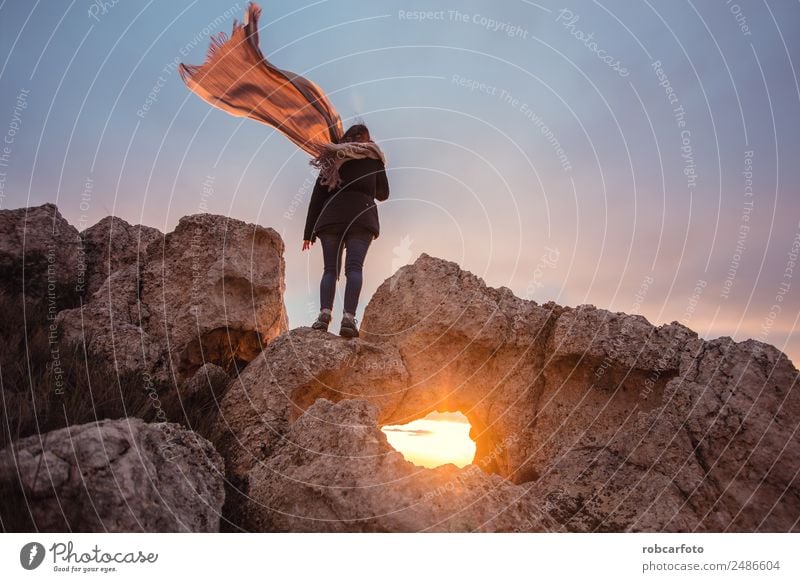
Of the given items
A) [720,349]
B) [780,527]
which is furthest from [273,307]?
Result: [780,527]

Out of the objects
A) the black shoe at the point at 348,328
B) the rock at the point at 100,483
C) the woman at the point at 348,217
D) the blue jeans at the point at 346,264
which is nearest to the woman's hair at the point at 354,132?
the woman at the point at 348,217

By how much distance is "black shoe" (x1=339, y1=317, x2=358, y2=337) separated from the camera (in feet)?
18.8

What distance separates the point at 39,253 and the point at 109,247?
2.53 ft

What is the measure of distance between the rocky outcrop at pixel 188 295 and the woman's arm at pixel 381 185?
5.36ft

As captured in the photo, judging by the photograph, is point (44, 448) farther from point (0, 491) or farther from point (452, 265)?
point (452, 265)

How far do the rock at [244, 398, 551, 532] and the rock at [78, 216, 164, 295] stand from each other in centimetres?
392

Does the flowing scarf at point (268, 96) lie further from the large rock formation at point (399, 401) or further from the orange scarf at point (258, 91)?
the large rock formation at point (399, 401)

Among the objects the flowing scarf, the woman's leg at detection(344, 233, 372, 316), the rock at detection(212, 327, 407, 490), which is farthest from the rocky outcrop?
the flowing scarf

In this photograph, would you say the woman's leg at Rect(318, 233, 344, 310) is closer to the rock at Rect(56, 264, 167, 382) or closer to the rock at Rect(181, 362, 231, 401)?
the rock at Rect(181, 362, 231, 401)

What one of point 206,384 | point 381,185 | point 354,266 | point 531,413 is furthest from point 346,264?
point 531,413

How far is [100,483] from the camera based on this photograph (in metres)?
2.58

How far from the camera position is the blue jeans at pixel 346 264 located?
6055 mm

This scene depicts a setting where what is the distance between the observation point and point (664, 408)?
181 inches
